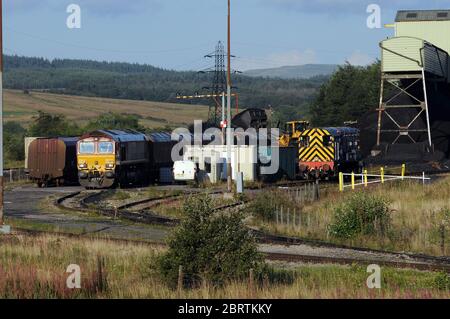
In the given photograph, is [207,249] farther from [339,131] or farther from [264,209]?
[339,131]

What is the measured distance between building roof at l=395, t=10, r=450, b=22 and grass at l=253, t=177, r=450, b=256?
36688 mm

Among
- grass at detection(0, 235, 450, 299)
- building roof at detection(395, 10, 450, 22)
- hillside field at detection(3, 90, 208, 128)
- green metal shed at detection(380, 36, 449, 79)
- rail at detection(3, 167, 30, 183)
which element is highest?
building roof at detection(395, 10, 450, 22)

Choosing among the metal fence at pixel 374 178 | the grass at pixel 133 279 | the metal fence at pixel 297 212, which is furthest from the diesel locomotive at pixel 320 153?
the grass at pixel 133 279

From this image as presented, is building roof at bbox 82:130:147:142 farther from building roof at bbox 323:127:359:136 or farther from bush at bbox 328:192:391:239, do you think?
bush at bbox 328:192:391:239

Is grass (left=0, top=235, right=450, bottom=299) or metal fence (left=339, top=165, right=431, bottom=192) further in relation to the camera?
metal fence (left=339, top=165, right=431, bottom=192)

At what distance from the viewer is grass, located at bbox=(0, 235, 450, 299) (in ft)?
47.4

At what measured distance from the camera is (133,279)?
55.6ft

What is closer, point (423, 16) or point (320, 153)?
point (320, 153)

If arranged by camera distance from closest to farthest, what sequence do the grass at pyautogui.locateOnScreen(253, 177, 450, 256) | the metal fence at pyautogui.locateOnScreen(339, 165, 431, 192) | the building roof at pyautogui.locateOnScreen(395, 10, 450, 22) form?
the grass at pyautogui.locateOnScreen(253, 177, 450, 256)
the metal fence at pyautogui.locateOnScreen(339, 165, 431, 192)
the building roof at pyautogui.locateOnScreen(395, 10, 450, 22)

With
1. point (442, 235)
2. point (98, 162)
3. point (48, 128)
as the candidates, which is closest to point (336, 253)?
point (442, 235)

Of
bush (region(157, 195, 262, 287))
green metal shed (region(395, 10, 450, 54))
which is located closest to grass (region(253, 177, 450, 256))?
bush (region(157, 195, 262, 287))

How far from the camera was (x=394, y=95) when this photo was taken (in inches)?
2692

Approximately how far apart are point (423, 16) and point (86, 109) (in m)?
95.3

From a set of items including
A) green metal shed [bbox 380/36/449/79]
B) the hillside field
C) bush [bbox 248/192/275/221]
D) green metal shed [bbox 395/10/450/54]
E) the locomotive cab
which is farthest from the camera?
the hillside field
